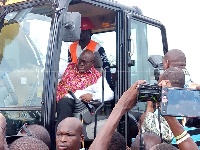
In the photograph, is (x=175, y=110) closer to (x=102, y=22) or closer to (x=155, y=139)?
(x=155, y=139)

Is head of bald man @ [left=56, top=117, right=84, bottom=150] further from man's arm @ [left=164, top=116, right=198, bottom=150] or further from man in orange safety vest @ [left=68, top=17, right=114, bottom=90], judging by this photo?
man in orange safety vest @ [left=68, top=17, right=114, bottom=90]

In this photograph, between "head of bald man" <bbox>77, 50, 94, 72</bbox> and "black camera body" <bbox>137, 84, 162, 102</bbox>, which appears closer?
"black camera body" <bbox>137, 84, 162, 102</bbox>

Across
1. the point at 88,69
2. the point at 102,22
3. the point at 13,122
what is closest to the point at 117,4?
the point at 102,22

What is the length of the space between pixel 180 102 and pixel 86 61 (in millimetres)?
2159

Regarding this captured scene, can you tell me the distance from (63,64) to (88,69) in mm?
277

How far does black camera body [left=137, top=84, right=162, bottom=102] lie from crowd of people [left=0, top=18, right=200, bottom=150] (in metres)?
0.05

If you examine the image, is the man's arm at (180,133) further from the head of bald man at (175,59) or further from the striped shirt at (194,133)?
the head of bald man at (175,59)

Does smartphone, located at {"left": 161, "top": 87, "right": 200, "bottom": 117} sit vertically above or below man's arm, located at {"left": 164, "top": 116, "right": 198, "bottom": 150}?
above

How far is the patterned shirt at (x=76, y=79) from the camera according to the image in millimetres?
4512

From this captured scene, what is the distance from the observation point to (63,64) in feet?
15.0

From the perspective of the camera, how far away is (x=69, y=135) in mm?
3332

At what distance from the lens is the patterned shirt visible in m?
4.51

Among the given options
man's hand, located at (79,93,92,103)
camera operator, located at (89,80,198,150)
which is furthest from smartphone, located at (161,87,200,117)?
man's hand, located at (79,93,92,103)

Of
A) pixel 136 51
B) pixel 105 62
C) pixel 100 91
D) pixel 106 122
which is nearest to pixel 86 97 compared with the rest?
pixel 100 91
